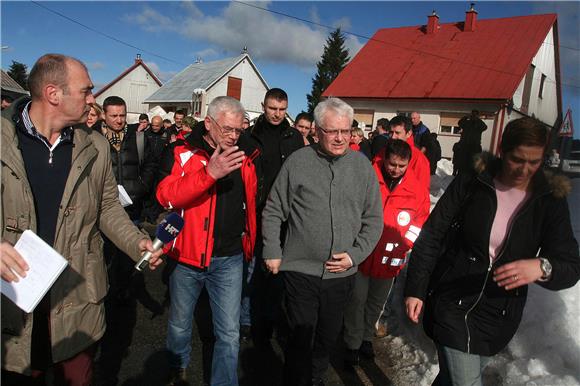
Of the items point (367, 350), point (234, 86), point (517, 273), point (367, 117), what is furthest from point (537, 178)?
point (234, 86)

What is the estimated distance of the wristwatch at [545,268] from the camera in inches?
85.1

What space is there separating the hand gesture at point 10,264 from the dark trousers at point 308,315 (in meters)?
1.80

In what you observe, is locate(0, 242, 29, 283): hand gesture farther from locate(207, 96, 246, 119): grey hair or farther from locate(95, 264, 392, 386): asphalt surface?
locate(95, 264, 392, 386): asphalt surface

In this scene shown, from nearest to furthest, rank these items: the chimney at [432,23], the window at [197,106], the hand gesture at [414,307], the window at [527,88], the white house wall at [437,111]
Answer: the hand gesture at [414,307], the white house wall at [437,111], the window at [527,88], the chimney at [432,23], the window at [197,106]

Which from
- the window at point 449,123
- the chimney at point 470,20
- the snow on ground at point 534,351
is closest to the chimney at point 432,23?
the chimney at point 470,20

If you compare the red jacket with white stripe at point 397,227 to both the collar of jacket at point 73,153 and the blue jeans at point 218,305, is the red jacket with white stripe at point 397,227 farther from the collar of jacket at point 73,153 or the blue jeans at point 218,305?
the collar of jacket at point 73,153

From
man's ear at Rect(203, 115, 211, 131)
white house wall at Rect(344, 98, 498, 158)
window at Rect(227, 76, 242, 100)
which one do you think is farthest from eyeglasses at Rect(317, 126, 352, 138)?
window at Rect(227, 76, 242, 100)

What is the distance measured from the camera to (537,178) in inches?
91.3

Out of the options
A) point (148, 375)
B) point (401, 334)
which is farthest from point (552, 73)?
point (148, 375)

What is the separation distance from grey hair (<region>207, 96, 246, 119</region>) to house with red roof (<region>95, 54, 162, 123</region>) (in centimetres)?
4717

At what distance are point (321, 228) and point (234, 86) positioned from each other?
38.1 metres

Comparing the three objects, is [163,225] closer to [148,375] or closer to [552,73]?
[148,375]

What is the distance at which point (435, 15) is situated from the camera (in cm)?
2850

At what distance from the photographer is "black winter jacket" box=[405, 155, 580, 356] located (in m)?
2.28
